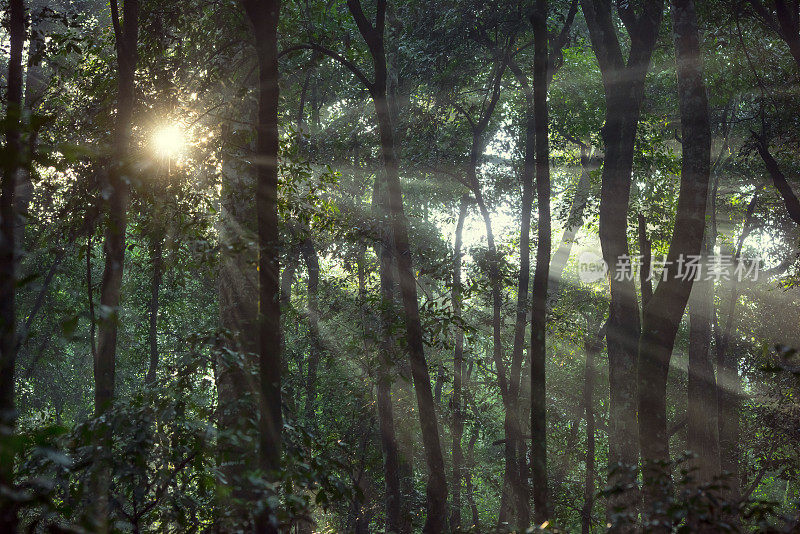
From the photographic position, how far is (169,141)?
7590 mm

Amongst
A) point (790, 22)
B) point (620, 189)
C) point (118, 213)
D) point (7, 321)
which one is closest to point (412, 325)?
point (118, 213)

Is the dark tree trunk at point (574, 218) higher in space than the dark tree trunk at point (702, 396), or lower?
higher

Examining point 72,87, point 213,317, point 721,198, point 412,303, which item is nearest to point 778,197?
point 721,198

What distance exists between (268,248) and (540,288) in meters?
4.02

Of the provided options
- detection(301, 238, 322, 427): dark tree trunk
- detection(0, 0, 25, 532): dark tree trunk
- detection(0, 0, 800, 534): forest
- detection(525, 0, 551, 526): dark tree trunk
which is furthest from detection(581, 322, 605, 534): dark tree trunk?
detection(0, 0, 25, 532): dark tree trunk

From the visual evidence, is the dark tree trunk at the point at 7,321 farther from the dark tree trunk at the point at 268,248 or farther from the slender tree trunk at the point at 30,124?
the dark tree trunk at the point at 268,248

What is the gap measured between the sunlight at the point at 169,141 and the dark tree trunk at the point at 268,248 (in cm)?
262

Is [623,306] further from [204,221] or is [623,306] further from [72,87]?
[72,87]

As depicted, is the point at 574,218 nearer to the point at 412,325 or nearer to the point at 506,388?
the point at 506,388

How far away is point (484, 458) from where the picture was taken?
27000mm

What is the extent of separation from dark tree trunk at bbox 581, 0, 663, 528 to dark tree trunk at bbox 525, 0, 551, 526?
356 cm

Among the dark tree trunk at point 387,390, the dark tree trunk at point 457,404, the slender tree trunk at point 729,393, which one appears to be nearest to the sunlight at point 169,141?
the dark tree trunk at point 387,390

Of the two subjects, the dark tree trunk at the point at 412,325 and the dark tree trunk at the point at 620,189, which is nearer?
the dark tree trunk at the point at 412,325

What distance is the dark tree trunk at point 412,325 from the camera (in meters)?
8.15
